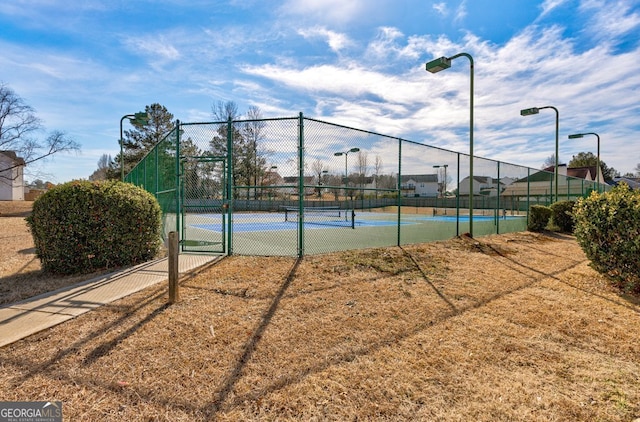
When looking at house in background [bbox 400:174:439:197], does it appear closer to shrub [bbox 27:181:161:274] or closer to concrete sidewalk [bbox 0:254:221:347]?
concrete sidewalk [bbox 0:254:221:347]

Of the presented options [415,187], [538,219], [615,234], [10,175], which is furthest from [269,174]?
[10,175]

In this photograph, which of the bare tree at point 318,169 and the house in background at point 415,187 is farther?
Answer: the house in background at point 415,187

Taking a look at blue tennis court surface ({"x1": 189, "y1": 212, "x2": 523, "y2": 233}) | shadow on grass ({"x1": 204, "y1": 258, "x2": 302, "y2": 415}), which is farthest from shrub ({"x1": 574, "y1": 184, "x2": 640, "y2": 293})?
blue tennis court surface ({"x1": 189, "y1": 212, "x2": 523, "y2": 233})

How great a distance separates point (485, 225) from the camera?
452 inches

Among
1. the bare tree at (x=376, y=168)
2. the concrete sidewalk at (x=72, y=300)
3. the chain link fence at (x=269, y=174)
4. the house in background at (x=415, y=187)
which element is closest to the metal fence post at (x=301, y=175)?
the chain link fence at (x=269, y=174)

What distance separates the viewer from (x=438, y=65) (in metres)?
8.01

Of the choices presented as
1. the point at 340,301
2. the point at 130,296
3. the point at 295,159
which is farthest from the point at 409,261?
the point at 130,296

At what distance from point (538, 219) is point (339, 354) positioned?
12.4 m

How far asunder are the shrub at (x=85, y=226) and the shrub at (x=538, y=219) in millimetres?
12934

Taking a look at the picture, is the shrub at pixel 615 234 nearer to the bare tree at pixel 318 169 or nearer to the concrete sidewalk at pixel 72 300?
the bare tree at pixel 318 169

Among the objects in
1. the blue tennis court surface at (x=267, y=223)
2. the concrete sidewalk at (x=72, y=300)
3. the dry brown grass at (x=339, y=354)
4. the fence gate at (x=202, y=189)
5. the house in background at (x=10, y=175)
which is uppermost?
the house in background at (x=10, y=175)

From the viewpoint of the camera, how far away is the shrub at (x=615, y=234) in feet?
15.8

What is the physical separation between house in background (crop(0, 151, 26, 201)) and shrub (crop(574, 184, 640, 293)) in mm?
42514

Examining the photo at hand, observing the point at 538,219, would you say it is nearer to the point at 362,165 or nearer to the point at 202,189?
the point at 362,165
